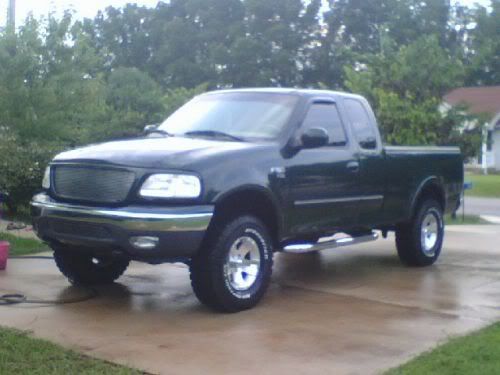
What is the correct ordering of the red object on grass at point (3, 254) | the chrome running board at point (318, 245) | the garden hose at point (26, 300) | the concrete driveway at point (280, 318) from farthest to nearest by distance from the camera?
1. the red object on grass at point (3, 254)
2. the chrome running board at point (318, 245)
3. the garden hose at point (26, 300)
4. the concrete driveway at point (280, 318)

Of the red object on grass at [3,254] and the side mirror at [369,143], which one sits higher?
the side mirror at [369,143]

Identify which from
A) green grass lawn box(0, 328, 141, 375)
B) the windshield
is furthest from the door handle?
green grass lawn box(0, 328, 141, 375)

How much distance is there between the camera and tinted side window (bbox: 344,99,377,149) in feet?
29.8

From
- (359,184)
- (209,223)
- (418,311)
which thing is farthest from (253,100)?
(418,311)

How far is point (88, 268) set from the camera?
27.0ft

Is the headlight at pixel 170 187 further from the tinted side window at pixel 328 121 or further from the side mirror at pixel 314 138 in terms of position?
the tinted side window at pixel 328 121

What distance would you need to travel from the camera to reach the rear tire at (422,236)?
9930mm

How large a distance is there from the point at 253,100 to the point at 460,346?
337cm

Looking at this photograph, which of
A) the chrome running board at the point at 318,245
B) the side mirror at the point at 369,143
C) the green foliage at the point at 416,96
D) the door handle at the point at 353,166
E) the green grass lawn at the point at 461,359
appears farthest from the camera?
the green foliage at the point at 416,96

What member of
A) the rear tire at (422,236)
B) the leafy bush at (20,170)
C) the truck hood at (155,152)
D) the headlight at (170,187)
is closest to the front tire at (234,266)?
the headlight at (170,187)

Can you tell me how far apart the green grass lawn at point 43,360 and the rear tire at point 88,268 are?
195cm

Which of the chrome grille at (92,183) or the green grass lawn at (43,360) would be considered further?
the chrome grille at (92,183)

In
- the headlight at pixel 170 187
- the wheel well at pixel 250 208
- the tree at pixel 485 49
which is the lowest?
the wheel well at pixel 250 208

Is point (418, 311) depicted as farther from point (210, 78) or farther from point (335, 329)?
point (210, 78)
